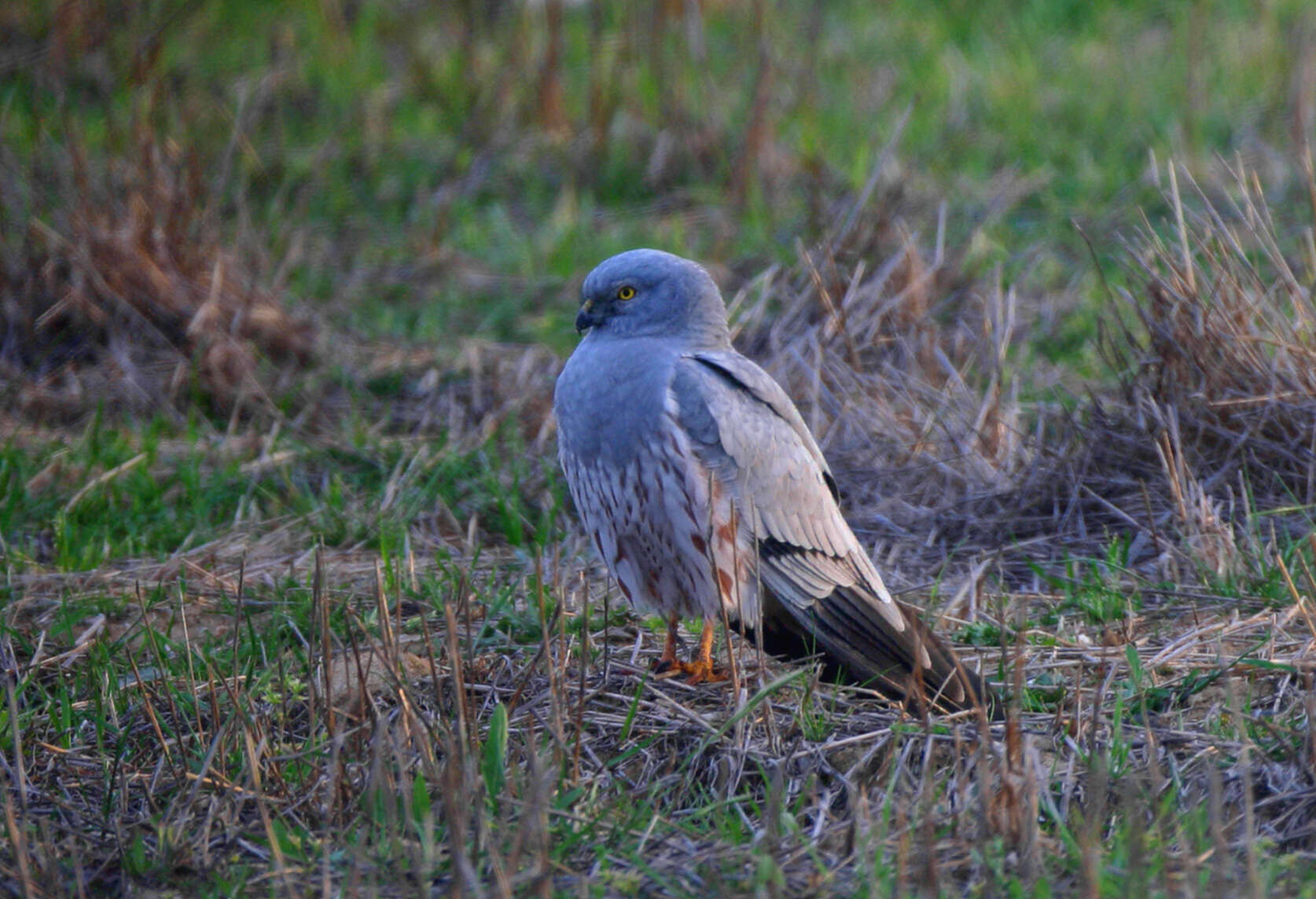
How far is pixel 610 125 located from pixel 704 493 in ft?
18.6

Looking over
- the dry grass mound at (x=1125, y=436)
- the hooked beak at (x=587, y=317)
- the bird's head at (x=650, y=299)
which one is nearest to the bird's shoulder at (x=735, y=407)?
the bird's head at (x=650, y=299)

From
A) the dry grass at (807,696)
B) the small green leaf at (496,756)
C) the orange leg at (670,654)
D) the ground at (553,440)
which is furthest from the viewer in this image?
the orange leg at (670,654)

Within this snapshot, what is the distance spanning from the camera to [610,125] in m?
8.68

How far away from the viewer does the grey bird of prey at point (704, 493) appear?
347cm

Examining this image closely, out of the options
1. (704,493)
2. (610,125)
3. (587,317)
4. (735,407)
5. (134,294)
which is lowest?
(134,294)

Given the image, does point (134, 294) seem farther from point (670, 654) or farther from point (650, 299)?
point (670, 654)

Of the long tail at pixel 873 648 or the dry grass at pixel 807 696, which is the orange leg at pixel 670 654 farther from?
the long tail at pixel 873 648

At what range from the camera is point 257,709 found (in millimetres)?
3252

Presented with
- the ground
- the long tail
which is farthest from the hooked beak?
the long tail

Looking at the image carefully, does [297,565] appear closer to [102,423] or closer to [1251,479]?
[102,423]

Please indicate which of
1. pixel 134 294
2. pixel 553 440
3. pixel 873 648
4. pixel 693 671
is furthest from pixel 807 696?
pixel 134 294

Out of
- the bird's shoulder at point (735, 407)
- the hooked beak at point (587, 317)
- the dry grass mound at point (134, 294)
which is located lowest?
the dry grass mound at point (134, 294)

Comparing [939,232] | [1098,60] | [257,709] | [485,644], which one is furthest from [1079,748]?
[1098,60]

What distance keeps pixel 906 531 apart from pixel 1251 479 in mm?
1126
